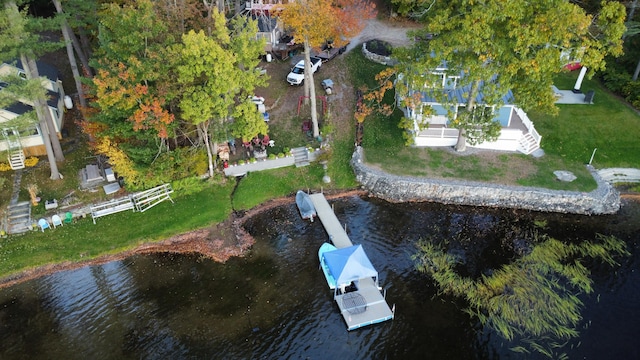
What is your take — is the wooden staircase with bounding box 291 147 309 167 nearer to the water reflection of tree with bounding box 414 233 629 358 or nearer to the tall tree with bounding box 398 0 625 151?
the tall tree with bounding box 398 0 625 151

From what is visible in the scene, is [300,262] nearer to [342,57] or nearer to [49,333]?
[49,333]

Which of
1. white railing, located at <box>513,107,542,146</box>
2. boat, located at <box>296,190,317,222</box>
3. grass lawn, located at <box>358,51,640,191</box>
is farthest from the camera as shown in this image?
white railing, located at <box>513,107,542,146</box>

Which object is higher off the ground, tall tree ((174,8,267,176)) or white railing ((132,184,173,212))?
tall tree ((174,8,267,176))

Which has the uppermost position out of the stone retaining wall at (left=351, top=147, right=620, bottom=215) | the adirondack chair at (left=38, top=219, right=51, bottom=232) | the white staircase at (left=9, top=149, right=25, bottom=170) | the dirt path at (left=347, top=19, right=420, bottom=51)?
the dirt path at (left=347, top=19, right=420, bottom=51)

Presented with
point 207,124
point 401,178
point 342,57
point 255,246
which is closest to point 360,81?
point 342,57

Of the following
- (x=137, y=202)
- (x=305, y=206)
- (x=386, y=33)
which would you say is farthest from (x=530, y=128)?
(x=137, y=202)

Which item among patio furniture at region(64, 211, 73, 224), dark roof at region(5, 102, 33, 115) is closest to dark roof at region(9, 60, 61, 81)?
dark roof at region(5, 102, 33, 115)

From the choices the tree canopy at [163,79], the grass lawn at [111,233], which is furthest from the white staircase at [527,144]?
the grass lawn at [111,233]

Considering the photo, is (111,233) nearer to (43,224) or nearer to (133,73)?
(43,224)
